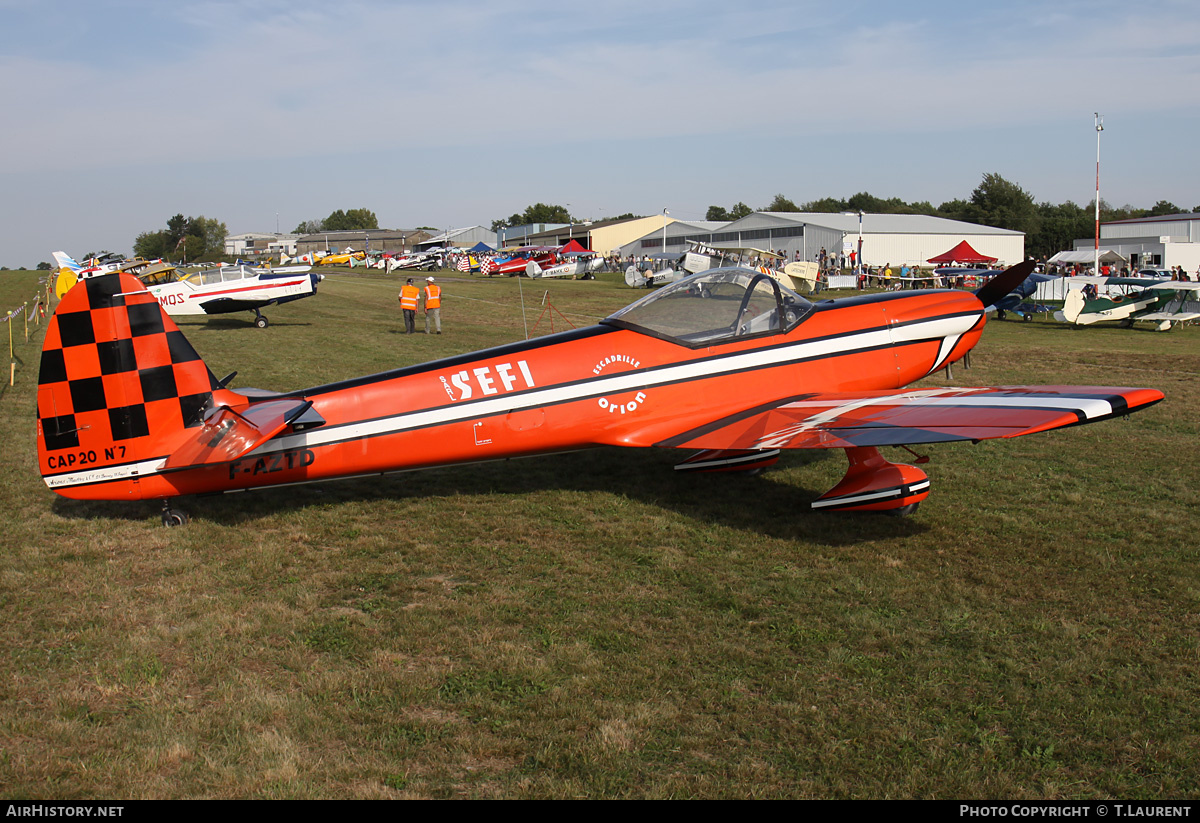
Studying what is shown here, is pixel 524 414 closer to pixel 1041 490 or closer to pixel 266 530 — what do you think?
pixel 266 530

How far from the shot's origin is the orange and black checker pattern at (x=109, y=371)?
19.1ft

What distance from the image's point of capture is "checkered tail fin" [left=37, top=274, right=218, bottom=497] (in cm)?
582

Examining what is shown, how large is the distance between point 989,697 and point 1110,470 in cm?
511

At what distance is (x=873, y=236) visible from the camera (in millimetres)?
52594

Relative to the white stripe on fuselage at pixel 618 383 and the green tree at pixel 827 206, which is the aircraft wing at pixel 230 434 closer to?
the white stripe on fuselage at pixel 618 383

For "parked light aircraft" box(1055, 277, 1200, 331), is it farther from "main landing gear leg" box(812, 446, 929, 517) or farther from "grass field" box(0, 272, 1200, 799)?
"main landing gear leg" box(812, 446, 929, 517)

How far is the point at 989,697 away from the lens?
3877 millimetres

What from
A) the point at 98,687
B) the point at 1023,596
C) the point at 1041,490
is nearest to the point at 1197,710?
the point at 1023,596

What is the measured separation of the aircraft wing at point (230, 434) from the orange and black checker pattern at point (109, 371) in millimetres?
216

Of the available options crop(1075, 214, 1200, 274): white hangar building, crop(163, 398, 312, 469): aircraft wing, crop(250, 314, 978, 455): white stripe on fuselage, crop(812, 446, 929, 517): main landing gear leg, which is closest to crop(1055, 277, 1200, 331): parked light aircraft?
crop(250, 314, 978, 455): white stripe on fuselage

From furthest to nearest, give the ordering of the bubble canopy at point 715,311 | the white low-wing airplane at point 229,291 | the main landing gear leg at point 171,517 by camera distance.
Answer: the white low-wing airplane at point 229,291 < the bubble canopy at point 715,311 < the main landing gear leg at point 171,517

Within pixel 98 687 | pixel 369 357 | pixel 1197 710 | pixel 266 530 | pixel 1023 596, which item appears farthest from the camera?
pixel 369 357

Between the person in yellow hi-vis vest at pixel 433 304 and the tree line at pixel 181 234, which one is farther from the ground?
the tree line at pixel 181 234

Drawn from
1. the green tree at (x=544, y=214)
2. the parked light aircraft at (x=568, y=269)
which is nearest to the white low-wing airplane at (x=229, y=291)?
the parked light aircraft at (x=568, y=269)
